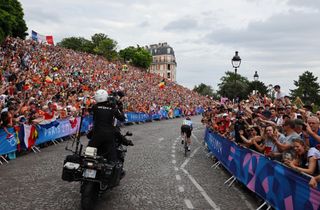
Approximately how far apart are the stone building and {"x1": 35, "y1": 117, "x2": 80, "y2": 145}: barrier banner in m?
139

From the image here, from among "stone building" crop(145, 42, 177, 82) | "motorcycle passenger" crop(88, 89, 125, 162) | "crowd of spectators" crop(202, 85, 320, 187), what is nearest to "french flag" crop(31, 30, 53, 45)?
"crowd of spectators" crop(202, 85, 320, 187)

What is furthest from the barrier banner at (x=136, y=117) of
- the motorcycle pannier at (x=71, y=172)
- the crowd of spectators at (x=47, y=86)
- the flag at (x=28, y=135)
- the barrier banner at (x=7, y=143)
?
the motorcycle pannier at (x=71, y=172)

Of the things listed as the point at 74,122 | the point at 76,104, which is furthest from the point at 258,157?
the point at 76,104

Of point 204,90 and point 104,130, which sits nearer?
point 104,130

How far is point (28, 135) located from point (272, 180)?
10.4m

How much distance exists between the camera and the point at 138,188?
9.51 meters


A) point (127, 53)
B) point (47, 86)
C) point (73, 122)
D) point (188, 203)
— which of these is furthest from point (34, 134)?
point (127, 53)

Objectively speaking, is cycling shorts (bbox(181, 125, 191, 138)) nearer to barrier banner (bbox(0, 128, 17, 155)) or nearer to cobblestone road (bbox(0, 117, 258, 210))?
cobblestone road (bbox(0, 117, 258, 210))

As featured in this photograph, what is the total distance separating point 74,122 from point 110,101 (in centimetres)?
1431

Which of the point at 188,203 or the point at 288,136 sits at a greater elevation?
the point at 288,136

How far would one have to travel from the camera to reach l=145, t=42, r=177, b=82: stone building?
161 meters

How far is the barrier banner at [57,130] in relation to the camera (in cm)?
Result: 1670

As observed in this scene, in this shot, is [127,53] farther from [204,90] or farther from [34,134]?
[34,134]

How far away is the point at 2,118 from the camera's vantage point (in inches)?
529
